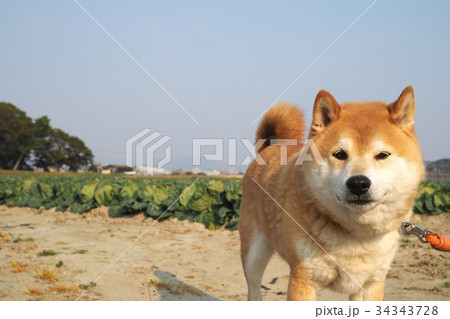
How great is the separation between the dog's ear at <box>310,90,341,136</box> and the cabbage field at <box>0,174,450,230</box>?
6.54m

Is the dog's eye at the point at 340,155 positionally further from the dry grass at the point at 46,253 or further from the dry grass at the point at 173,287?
the dry grass at the point at 46,253

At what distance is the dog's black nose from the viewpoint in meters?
2.68

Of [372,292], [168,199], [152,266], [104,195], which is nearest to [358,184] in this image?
[372,292]

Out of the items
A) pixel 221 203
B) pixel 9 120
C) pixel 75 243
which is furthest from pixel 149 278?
pixel 9 120

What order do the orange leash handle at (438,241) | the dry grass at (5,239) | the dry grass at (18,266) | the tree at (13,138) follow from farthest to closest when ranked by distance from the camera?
the tree at (13,138) → the dry grass at (5,239) → the dry grass at (18,266) → the orange leash handle at (438,241)

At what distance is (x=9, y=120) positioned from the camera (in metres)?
52.1

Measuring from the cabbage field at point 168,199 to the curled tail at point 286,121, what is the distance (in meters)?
5.20

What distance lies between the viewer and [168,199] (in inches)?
Answer: 441

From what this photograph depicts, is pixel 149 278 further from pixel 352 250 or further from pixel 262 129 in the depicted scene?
pixel 352 250

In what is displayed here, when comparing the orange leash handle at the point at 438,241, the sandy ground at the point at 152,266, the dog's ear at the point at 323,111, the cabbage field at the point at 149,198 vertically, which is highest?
the dog's ear at the point at 323,111

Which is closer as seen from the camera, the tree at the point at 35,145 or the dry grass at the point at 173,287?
the dry grass at the point at 173,287

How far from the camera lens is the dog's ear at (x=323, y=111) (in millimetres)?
3053

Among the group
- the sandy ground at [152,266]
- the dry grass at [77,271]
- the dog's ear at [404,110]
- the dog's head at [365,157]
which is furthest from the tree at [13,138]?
the dog's ear at [404,110]

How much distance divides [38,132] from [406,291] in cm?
5740
